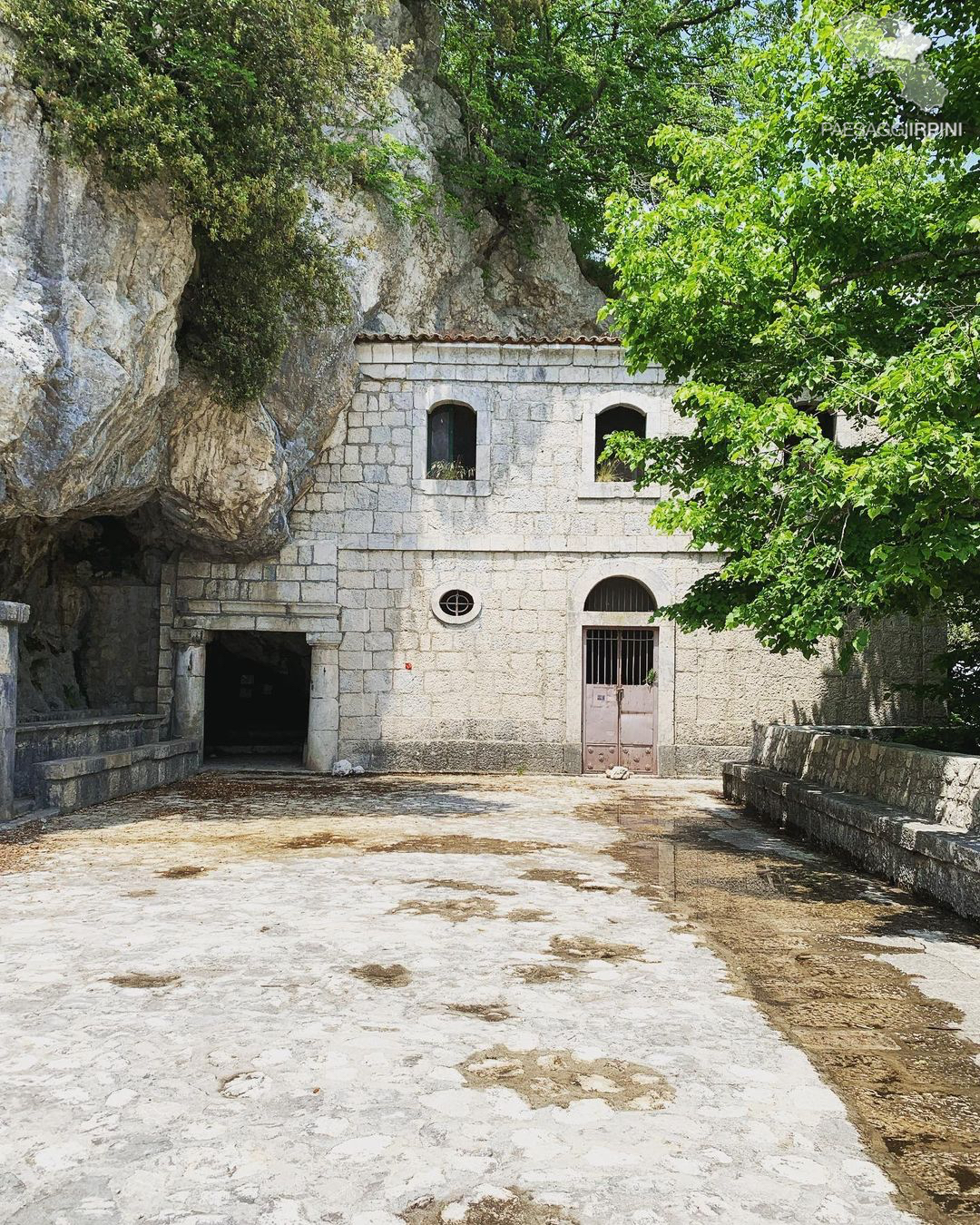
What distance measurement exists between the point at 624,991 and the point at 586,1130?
1526 millimetres

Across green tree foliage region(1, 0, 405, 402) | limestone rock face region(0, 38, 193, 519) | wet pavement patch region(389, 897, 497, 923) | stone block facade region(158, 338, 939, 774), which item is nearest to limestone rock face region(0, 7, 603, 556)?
limestone rock face region(0, 38, 193, 519)

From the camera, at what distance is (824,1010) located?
448 cm

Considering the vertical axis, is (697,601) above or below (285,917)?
above

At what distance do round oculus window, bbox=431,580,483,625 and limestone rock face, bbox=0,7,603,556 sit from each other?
2601mm

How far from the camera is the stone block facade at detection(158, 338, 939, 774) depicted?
1502 cm

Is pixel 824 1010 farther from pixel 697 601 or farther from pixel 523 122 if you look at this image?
pixel 523 122

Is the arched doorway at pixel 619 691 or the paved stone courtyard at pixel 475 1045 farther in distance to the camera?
Result: the arched doorway at pixel 619 691

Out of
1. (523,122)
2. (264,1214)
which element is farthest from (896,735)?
(523,122)

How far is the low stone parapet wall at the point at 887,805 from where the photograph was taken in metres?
6.79

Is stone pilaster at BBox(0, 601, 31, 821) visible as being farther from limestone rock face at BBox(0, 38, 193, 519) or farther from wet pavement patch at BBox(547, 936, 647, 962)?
wet pavement patch at BBox(547, 936, 647, 962)

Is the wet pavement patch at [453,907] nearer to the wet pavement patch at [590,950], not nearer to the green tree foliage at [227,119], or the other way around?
the wet pavement patch at [590,950]

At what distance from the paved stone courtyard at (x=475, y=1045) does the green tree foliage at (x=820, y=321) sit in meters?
2.46

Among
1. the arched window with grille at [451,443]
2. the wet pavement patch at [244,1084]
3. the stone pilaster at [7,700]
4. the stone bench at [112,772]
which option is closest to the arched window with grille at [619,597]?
the arched window with grille at [451,443]

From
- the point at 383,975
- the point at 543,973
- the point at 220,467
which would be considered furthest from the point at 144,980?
the point at 220,467
